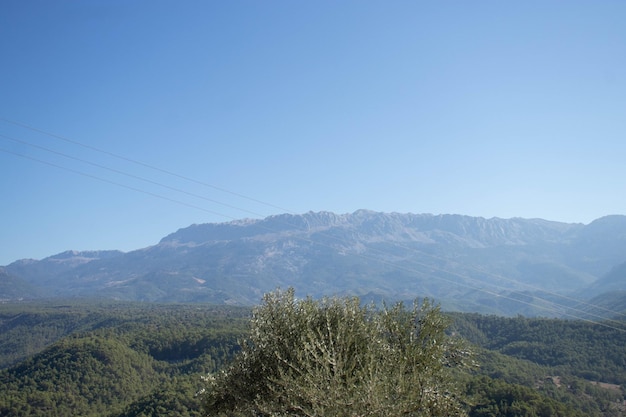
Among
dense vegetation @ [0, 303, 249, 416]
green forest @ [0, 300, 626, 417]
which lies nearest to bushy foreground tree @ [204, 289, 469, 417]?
green forest @ [0, 300, 626, 417]

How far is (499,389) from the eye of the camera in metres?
89.2

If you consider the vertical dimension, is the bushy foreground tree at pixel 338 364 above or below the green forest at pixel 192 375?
above

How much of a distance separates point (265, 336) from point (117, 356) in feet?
517

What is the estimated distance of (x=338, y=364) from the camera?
12.8 meters

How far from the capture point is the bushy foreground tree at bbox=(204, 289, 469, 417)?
12.0 metres

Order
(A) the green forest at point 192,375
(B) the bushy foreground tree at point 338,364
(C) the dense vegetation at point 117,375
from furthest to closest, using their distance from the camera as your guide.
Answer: (C) the dense vegetation at point 117,375 → (A) the green forest at point 192,375 → (B) the bushy foreground tree at point 338,364

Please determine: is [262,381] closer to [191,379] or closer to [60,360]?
[191,379]

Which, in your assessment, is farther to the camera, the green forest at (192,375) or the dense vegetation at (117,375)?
the dense vegetation at (117,375)

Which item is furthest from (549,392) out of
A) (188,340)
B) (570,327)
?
(188,340)

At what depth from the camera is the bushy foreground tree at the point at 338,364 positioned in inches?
473

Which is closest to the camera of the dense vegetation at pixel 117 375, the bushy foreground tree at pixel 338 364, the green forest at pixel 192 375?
the bushy foreground tree at pixel 338 364

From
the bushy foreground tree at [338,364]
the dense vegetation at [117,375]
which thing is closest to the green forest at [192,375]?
the dense vegetation at [117,375]

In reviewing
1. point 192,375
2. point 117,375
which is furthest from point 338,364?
point 117,375

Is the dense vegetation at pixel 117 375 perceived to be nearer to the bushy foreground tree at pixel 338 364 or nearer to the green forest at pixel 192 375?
the green forest at pixel 192 375
